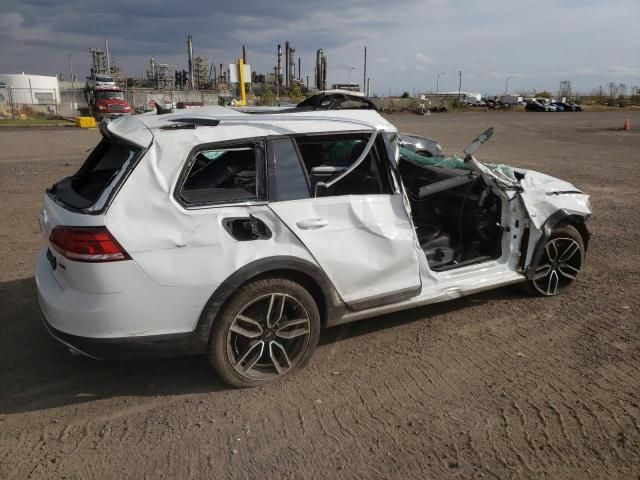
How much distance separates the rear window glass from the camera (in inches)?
123

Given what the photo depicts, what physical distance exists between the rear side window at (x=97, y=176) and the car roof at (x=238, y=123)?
0.10 metres

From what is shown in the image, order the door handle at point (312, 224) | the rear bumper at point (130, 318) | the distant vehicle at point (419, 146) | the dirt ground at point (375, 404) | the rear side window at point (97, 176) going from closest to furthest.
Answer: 1. the dirt ground at point (375, 404)
2. the rear bumper at point (130, 318)
3. the rear side window at point (97, 176)
4. the door handle at point (312, 224)
5. the distant vehicle at point (419, 146)

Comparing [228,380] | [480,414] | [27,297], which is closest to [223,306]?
[228,380]

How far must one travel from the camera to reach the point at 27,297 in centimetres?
471

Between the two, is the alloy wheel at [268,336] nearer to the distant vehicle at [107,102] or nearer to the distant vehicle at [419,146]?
the distant vehicle at [419,146]

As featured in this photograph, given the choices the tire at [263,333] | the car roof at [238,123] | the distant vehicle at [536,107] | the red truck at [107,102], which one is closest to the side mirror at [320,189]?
the car roof at [238,123]

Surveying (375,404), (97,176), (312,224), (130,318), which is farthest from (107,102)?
(375,404)

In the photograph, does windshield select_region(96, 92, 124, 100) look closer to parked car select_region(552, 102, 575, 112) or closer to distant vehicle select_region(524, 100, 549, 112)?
distant vehicle select_region(524, 100, 549, 112)

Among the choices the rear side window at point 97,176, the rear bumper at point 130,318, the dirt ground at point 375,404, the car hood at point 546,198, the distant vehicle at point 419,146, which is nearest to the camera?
the dirt ground at point 375,404

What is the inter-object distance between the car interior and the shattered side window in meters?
0.80

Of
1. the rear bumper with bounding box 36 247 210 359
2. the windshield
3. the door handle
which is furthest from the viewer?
the windshield

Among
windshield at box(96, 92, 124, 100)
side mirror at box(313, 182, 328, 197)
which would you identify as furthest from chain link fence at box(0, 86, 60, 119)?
side mirror at box(313, 182, 328, 197)

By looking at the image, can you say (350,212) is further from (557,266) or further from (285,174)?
(557,266)

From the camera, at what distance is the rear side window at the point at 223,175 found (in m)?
3.12
